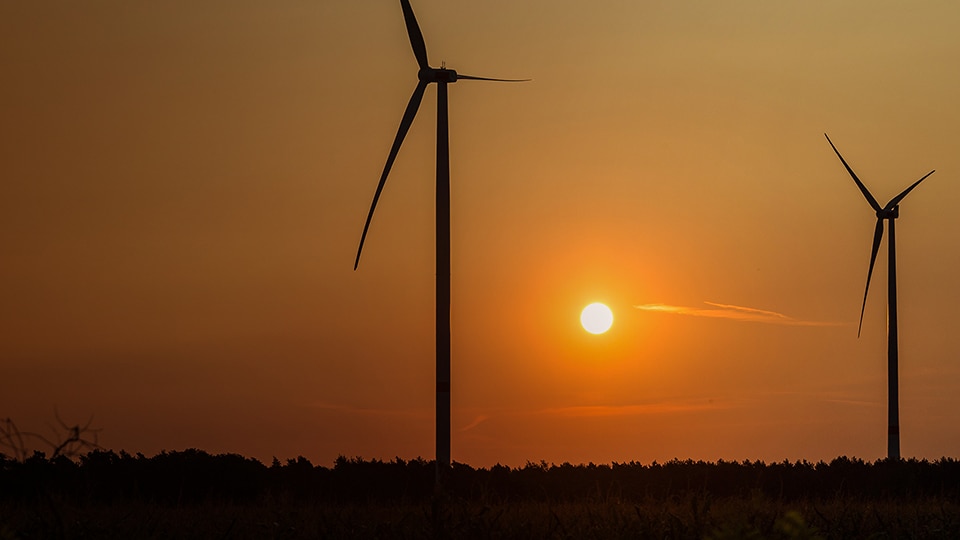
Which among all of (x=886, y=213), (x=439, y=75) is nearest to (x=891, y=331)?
(x=886, y=213)

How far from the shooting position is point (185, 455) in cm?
4741

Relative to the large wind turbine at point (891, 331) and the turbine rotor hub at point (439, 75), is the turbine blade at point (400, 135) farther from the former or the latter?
the large wind turbine at point (891, 331)

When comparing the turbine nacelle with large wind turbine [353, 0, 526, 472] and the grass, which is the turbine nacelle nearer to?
large wind turbine [353, 0, 526, 472]

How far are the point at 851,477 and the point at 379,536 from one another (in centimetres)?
3758

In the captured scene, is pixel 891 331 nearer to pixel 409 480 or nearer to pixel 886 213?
pixel 886 213

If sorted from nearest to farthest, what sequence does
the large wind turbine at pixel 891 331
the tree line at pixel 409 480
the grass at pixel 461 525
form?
the grass at pixel 461 525 → the tree line at pixel 409 480 → the large wind turbine at pixel 891 331

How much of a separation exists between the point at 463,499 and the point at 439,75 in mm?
27363

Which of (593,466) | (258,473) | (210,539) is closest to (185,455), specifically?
(258,473)

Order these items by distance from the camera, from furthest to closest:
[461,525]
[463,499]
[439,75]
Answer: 1. [439,75]
2. [463,499]
3. [461,525]

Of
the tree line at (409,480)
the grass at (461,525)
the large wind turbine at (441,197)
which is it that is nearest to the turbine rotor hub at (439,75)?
the large wind turbine at (441,197)

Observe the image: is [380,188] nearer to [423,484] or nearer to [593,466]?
[423,484]

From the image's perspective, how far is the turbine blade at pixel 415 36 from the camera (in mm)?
50781

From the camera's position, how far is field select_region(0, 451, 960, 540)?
73.3 feet

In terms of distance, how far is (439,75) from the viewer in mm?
49875
